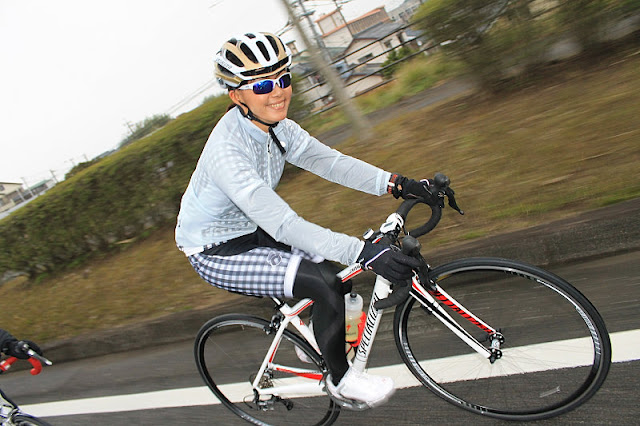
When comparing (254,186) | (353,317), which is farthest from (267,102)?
(353,317)

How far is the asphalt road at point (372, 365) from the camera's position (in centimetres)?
229

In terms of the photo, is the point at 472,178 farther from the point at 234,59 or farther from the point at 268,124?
the point at 234,59

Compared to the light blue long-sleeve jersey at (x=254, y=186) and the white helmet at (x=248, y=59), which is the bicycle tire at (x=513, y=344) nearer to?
the light blue long-sleeve jersey at (x=254, y=186)

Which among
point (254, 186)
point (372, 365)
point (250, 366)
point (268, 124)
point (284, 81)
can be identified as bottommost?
point (372, 365)

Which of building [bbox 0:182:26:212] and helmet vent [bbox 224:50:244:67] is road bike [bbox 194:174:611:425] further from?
building [bbox 0:182:26:212]

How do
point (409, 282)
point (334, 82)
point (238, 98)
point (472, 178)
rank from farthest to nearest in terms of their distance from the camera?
point (334, 82) < point (472, 178) < point (238, 98) < point (409, 282)

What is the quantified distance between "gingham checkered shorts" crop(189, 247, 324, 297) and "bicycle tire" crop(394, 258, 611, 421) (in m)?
0.64

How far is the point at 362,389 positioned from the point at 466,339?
65cm

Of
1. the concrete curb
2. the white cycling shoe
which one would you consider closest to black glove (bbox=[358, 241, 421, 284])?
the white cycling shoe

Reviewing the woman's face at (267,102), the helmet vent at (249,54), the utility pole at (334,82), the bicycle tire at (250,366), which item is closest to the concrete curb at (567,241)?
the bicycle tire at (250,366)

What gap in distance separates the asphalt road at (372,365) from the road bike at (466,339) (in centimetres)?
13

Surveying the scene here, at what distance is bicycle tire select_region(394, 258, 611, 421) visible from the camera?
2.17 metres

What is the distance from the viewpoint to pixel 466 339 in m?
2.37

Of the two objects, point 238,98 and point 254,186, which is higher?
point 238,98
